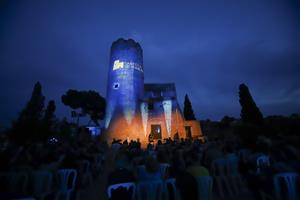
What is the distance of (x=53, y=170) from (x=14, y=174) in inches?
30.8

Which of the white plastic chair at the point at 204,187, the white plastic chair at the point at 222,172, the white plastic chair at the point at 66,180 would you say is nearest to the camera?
the white plastic chair at the point at 204,187

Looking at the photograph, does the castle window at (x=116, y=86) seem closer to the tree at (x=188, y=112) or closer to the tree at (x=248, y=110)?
the tree at (x=248, y=110)

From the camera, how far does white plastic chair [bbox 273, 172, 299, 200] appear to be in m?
3.01

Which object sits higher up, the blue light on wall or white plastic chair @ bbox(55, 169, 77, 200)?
the blue light on wall

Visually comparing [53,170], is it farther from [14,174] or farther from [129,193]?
[129,193]

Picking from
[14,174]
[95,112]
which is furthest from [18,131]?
[14,174]

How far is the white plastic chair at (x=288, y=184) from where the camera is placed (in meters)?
3.01

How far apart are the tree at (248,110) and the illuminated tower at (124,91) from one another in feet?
46.3

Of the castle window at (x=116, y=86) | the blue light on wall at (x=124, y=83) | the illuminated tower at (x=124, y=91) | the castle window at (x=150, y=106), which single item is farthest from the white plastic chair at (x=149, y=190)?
the castle window at (x=150, y=106)

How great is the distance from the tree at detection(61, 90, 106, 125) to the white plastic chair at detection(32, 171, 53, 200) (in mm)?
30712

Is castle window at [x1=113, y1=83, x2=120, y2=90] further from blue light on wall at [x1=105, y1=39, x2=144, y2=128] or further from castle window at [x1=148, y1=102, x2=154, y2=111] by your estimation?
castle window at [x1=148, y1=102, x2=154, y2=111]

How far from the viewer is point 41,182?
3.54 meters

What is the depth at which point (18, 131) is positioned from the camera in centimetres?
1788

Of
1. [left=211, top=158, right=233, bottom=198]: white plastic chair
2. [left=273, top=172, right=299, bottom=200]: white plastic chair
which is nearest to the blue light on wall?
[left=211, top=158, right=233, bottom=198]: white plastic chair
